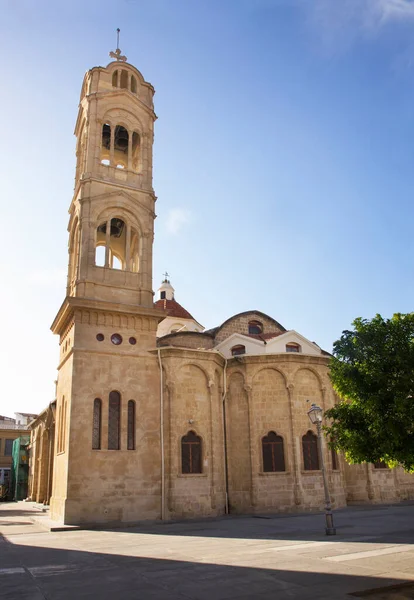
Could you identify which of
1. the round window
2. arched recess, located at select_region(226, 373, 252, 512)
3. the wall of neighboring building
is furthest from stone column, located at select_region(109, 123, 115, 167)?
the wall of neighboring building

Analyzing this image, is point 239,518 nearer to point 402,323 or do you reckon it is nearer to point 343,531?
point 343,531

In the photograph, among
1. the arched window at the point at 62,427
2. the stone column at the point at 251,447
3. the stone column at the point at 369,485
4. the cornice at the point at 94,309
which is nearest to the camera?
the cornice at the point at 94,309

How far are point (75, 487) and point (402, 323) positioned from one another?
15503 mm

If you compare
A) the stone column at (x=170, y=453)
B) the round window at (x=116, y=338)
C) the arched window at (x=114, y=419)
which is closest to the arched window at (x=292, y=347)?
the stone column at (x=170, y=453)

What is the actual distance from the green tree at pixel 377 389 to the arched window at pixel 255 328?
21.4 metres

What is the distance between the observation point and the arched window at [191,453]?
22844 mm

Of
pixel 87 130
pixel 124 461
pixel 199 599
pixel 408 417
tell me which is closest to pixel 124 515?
pixel 124 461

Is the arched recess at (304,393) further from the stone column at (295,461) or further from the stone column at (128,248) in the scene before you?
the stone column at (128,248)

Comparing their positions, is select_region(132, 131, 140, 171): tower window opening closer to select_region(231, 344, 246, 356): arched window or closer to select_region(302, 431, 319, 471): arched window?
select_region(231, 344, 246, 356): arched window

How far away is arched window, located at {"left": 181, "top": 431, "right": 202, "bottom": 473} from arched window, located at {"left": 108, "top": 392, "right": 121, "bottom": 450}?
323 centimetres

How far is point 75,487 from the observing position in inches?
788

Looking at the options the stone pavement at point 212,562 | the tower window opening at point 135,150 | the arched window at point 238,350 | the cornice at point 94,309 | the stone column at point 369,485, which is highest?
the tower window opening at point 135,150

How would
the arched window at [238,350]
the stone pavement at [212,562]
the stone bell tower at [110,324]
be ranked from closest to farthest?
the stone pavement at [212,562] < the stone bell tower at [110,324] < the arched window at [238,350]

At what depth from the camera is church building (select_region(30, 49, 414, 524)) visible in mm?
21375
